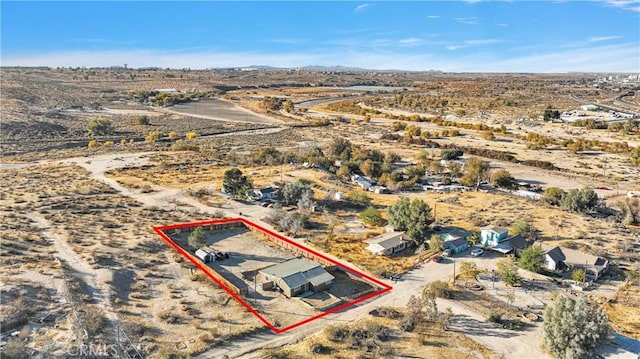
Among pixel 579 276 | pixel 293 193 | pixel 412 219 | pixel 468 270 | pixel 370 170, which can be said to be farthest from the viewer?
pixel 370 170

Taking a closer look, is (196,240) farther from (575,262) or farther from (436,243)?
(575,262)

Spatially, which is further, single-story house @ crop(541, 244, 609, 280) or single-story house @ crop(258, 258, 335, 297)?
single-story house @ crop(541, 244, 609, 280)

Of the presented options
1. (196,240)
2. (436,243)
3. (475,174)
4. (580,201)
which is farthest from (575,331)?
(475,174)

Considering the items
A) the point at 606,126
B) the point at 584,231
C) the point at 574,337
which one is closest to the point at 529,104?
the point at 606,126

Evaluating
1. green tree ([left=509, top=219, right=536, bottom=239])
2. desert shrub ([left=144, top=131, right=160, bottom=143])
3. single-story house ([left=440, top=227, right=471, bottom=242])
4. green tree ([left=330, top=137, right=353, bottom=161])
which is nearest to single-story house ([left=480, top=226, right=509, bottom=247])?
single-story house ([left=440, top=227, right=471, bottom=242])

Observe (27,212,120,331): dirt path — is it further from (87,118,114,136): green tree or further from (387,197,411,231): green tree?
(87,118,114,136): green tree

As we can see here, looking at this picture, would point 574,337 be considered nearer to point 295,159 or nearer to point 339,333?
point 339,333

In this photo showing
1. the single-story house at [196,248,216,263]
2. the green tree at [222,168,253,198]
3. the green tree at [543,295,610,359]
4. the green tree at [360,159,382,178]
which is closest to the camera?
the green tree at [543,295,610,359]

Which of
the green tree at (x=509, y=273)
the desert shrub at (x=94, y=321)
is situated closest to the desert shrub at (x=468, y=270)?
the green tree at (x=509, y=273)
